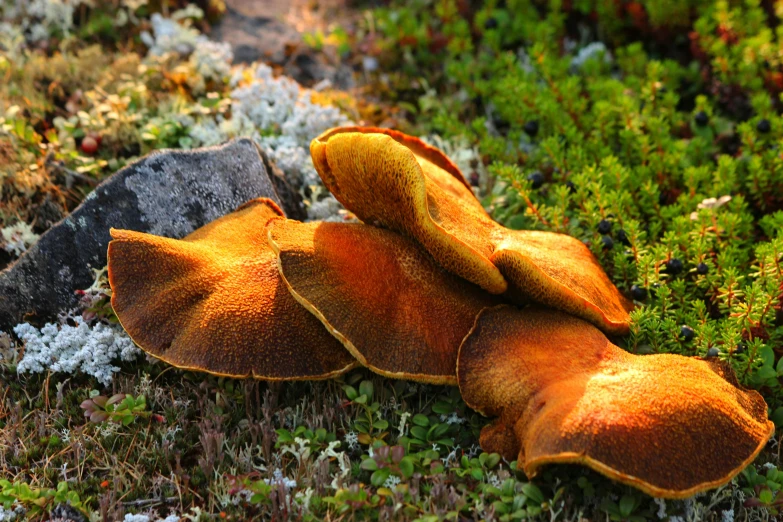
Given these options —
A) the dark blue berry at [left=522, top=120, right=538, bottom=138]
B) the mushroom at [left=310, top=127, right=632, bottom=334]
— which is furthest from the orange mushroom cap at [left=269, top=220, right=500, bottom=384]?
the dark blue berry at [left=522, top=120, right=538, bottom=138]

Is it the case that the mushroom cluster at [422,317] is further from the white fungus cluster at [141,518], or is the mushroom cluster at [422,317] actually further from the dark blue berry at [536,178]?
the dark blue berry at [536,178]

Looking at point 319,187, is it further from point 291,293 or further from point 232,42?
point 232,42

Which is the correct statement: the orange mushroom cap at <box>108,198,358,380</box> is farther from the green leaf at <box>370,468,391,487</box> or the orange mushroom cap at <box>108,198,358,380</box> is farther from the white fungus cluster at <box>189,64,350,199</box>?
the white fungus cluster at <box>189,64,350,199</box>

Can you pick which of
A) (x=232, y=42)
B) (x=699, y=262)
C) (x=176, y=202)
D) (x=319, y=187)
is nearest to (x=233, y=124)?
(x=319, y=187)

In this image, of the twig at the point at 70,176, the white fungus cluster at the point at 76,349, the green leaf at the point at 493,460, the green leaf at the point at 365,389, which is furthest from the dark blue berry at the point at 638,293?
the twig at the point at 70,176

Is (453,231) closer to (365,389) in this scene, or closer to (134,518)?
(365,389)
